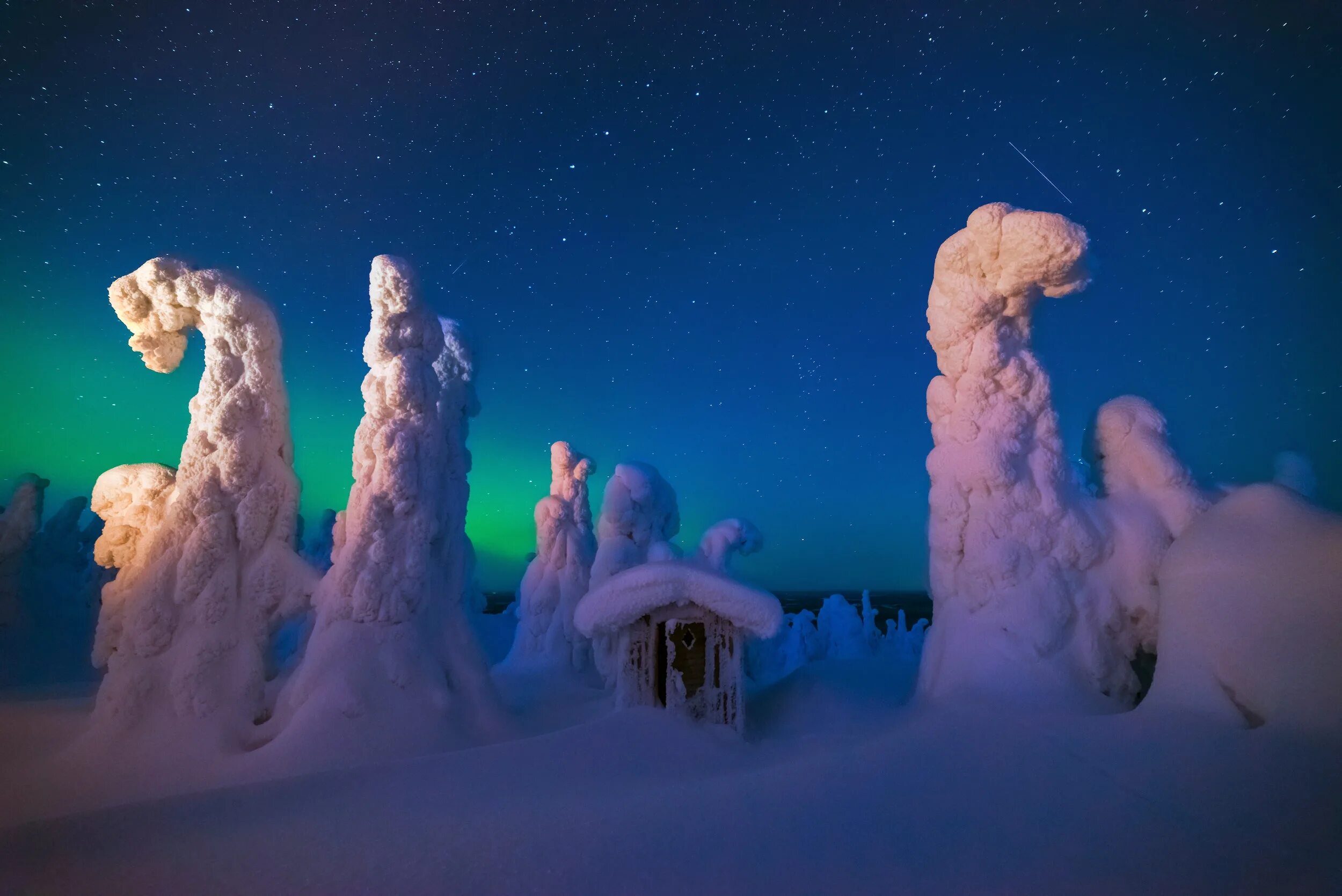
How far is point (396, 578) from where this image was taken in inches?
363

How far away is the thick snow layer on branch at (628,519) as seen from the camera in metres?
14.9

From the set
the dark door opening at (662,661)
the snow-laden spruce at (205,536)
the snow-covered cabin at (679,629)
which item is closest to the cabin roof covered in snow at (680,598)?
the snow-covered cabin at (679,629)

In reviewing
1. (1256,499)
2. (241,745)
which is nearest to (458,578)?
(241,745)

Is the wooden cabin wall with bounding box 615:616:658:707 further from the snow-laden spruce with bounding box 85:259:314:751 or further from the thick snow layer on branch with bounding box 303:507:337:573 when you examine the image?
the thick snow layer on branch with bounding box 303:507:337:573

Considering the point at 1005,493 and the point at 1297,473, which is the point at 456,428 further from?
the point at 1297,473

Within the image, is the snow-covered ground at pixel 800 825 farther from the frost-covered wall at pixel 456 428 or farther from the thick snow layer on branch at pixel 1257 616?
the frost-covered wall at pixel 456 428

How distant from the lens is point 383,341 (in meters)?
9.68

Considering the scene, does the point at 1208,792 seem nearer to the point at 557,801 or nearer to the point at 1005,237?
the point at 557,801

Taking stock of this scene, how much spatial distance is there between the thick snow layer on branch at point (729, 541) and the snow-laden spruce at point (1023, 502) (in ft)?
15.1

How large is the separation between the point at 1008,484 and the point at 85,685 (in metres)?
20.3

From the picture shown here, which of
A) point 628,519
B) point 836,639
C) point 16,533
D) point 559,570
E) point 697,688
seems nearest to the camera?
point 697,688

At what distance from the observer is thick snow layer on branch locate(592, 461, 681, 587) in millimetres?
14914

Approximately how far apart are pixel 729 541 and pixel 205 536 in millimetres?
9187

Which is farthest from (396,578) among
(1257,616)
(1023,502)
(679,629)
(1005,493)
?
(1257,616)
